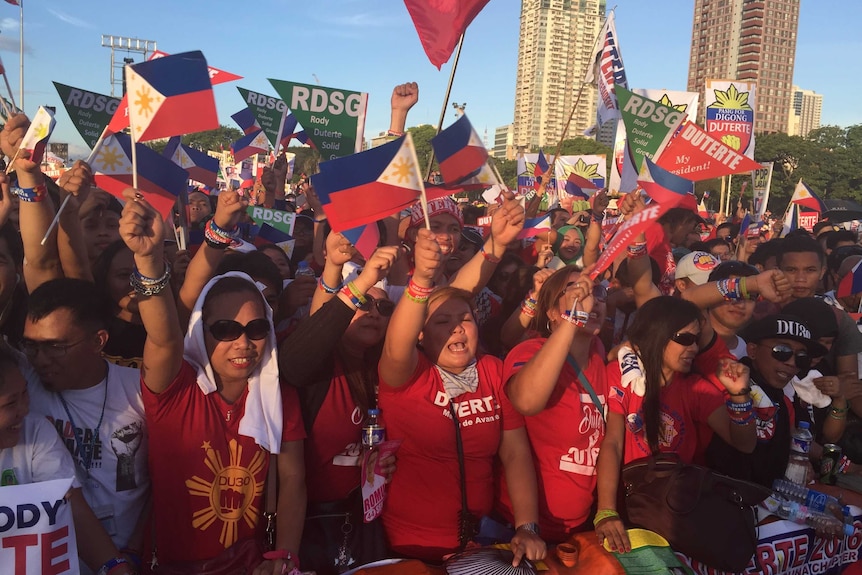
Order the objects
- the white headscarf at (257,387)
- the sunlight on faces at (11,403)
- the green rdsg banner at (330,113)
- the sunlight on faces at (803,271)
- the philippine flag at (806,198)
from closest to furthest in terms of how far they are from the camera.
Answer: the sunlight on faces at (11,403)
the white headscarf at (257,387)
the sunlight on faces at (803,271)
the green rdsg banner at (330,113)
the philippine flag at (806,198)

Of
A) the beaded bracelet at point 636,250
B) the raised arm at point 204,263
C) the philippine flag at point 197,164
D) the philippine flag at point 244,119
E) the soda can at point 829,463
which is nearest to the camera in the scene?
the raised arm at point 204,263

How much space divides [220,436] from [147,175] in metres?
1.65

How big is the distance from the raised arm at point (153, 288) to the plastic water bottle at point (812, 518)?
9.92ft

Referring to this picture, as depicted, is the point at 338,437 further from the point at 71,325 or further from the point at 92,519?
the point at 71,325

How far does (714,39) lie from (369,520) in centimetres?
14184

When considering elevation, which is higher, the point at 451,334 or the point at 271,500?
the point at 451,334

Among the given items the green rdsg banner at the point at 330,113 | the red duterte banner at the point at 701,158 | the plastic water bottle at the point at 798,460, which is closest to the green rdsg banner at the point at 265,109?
the green rdsg banner at the point at 330,113

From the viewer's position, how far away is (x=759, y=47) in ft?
387

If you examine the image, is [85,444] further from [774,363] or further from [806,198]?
[806,198]

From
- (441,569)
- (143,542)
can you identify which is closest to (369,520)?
(441,569)

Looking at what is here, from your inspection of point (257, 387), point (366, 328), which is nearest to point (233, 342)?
point (257, 387)

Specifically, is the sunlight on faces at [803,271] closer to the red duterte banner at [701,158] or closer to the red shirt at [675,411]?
the red duterte banner at [701,158]

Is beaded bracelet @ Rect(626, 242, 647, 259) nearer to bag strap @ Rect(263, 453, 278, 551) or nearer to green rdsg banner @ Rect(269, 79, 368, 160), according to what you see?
bag strap @ Rect(263, 453, 278, 551)

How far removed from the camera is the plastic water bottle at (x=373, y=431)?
9.11ft
